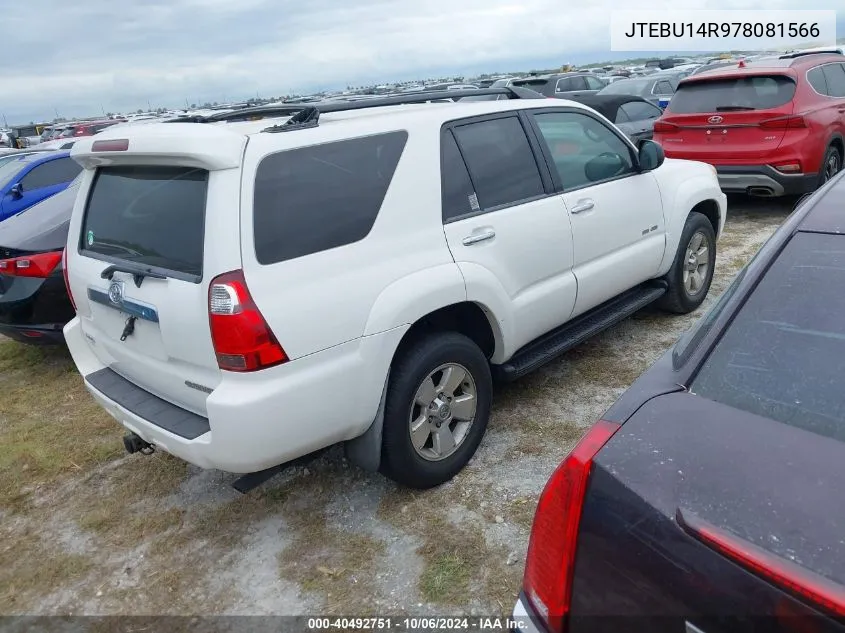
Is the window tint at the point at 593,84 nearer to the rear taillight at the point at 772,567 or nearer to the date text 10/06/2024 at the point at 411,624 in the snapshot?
the date text 10/06/2024 at the point at 411,624

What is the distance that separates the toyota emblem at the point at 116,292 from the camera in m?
2.95

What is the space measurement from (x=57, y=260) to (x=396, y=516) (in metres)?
3.58

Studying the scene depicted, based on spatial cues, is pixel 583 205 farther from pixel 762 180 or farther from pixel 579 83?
pixel 579 83

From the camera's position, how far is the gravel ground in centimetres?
273

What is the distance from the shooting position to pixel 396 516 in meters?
3.15

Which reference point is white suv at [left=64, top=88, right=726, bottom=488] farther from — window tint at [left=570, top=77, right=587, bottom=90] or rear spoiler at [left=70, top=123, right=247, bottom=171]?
window tint at [left=570, top=77, right=587, bottom=90]

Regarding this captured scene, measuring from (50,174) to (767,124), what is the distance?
9.23m

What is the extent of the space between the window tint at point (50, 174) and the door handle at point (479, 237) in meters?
7.42

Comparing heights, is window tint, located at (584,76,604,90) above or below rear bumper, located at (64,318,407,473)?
below

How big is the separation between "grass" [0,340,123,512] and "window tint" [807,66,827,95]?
8.34 m

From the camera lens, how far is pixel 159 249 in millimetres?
2820

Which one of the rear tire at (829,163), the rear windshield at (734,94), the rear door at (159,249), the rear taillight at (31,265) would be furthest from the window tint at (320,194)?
the rear tire at (829,163)

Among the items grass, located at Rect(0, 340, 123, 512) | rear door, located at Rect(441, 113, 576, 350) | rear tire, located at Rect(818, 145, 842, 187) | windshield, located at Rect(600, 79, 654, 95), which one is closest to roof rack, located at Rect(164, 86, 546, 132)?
rear door, located at Rect(441, 113, 576, 350)

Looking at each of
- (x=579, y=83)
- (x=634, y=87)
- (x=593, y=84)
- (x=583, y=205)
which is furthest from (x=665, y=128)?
(x=593, y=84)
